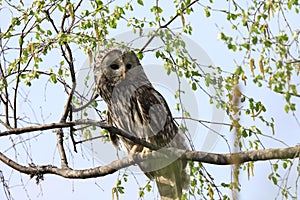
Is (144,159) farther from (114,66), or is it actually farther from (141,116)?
(114,66)

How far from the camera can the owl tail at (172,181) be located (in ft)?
13.8

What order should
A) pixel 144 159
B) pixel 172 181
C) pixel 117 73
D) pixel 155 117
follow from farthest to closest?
pixel 117 73
pixel 155 117
pixel 172 181
pixel 144 159

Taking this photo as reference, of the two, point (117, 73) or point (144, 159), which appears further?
point (117, 73)

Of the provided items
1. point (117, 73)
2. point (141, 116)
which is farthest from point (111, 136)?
point (117, 73)

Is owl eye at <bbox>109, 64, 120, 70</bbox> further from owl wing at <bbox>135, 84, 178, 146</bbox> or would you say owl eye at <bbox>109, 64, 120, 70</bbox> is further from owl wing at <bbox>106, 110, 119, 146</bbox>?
owl wing at <bbox>106, 110, 119, 146</bbox>

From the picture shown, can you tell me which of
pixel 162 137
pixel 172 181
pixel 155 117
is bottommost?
pixel 172 181

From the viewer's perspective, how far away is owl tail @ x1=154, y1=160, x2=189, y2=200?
13.8ft

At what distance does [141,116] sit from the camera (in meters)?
4.28

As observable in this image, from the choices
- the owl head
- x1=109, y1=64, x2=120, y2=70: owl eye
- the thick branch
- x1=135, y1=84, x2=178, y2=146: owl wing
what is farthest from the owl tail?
x1=109, y1=64, x2=120, y2=70: owl eye

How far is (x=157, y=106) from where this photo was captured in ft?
14.4

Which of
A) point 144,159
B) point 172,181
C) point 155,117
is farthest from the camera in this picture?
point 155,117

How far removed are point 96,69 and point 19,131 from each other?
5.93 feet

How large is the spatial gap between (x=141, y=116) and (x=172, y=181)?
0.57 meters

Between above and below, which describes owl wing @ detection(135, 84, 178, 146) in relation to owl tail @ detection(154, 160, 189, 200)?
above
